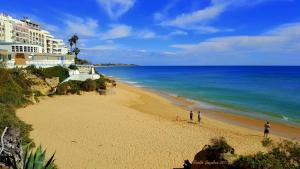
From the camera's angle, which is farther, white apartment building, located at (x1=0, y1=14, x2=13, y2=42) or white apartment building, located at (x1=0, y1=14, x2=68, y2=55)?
Answer: white apartment building, located at (x1=0, y1=14, x2=68, y2=55)

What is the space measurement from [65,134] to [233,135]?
10151 mm

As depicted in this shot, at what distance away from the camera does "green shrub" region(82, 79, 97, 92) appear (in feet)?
111

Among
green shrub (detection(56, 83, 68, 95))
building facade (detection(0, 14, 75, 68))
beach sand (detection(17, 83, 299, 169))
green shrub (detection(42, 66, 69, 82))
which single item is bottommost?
beach sand (detection(17, 83, 299, 169))

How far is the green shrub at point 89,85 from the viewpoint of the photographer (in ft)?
111

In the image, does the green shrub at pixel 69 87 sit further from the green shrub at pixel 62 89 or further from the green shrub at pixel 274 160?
the green shrub at pixel 274 160

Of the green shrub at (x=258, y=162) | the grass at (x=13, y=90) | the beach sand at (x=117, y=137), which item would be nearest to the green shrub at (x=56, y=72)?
the grass at (x=13, y=90)

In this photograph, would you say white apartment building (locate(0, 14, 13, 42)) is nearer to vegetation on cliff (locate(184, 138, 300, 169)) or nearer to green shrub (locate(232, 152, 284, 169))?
vegetation on cliff (locate(184, 138, 300, 169))

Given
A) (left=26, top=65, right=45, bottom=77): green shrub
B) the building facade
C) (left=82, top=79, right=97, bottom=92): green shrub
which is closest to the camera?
(left=26, top=65, right=45, bottom=77): green shrub

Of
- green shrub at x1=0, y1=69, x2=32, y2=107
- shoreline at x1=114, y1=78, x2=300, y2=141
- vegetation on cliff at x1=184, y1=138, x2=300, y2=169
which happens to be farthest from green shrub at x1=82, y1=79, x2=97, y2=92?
vegetation on cliff at x1=184, y1=138, x2=300, y2=169

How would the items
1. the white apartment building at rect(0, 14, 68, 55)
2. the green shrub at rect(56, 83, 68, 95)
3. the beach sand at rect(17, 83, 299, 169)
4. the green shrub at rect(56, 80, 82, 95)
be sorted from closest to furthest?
the beach sand at rect(17, 83, 299, 169)
the green shrub at rect(56, 83, 68, 95)
the green shrub at rect(56, 80, 82, 95)
the white apartment building at rect(0, 14, 68, 55)

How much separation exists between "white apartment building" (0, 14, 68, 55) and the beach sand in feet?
114

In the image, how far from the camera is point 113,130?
55.3 ft

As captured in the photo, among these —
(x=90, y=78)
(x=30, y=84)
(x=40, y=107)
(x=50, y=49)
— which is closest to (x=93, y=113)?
(x=40, y=107)

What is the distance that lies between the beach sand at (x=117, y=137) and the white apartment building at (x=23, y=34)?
3477cm
